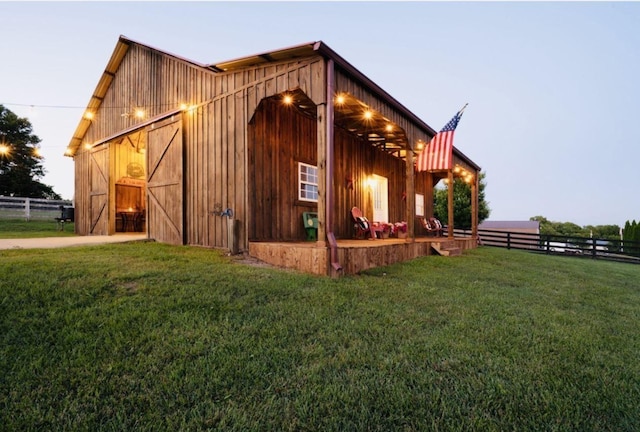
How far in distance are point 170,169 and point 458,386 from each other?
23.7 feet

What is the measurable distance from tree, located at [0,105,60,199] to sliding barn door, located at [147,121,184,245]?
65.4 feet

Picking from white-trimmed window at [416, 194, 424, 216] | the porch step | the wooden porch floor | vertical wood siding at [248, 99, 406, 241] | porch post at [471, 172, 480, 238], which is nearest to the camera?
the wooden porch floor

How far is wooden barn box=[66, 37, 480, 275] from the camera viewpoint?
15.6 ft

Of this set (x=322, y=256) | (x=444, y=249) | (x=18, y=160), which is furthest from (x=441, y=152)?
(x=18, y=160)

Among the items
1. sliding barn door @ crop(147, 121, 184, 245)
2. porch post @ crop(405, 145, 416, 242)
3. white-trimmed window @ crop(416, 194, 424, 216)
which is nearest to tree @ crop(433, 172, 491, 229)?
white-trimmed window @ crop(416, 194, 424, 216)

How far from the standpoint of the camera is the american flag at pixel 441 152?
6.99 m

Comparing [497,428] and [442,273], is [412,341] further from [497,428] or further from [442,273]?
[442,273]

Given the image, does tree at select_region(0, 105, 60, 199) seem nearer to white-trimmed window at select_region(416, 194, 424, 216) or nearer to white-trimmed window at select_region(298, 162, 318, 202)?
white-trimmed window at select_region(298, 162, 318, 202)

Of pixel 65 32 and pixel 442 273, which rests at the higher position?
pixel 65 32

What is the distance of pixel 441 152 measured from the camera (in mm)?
7090

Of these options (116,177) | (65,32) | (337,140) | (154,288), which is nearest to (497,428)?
(154,288)

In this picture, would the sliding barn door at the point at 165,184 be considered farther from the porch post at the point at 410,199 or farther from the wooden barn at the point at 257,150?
the porch post at the point at 410,199

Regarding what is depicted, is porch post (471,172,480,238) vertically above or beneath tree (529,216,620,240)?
above

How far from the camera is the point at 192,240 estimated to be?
6.69 meters
